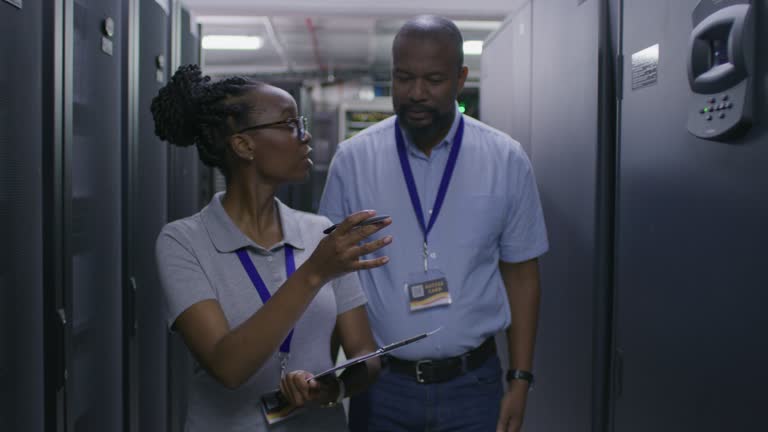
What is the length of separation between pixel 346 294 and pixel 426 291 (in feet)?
1.26

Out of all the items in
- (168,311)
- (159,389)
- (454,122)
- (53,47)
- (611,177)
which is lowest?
(159,389)

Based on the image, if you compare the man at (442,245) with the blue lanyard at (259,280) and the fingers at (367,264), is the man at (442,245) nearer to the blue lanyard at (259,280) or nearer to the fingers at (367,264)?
the blue lanyard at (259,280)

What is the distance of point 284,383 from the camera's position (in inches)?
45.8

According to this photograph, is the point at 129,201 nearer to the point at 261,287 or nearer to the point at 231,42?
the point at 261,287

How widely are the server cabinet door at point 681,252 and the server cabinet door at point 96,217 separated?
1.50 metres

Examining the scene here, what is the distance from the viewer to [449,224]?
1779 mm

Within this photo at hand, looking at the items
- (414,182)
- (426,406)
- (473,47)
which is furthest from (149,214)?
(473,47)

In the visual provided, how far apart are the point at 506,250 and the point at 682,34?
705 millimetres

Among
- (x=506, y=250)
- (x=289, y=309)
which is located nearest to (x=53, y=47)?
(x=289, y=309)

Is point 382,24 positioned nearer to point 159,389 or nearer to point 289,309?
point 159,389

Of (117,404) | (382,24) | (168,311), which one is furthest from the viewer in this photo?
(382,24)

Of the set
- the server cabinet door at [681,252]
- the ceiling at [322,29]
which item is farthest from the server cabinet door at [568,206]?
the ceiling at [322,29]

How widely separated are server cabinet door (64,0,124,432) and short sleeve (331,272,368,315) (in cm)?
79

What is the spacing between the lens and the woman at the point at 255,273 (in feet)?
3.72
